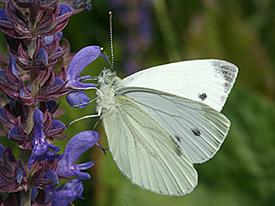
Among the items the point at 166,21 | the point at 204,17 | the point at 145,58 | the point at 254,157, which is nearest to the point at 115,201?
the point at 254,157

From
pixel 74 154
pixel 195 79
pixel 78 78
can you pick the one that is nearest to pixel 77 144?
pixel 74 154

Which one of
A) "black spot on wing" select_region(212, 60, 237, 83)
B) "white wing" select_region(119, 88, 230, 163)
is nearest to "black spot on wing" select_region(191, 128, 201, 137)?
"white wing" select_region(119, 88, 230, 163)

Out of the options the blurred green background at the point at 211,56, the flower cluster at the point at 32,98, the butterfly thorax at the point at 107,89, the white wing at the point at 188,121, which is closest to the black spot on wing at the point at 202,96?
the white wing at the point at 188,121

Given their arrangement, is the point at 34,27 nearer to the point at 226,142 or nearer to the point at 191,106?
the point at 191,106

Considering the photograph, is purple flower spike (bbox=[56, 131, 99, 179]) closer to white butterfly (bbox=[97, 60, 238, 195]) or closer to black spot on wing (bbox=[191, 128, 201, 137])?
white butterfly (bbox=[97, 60, 238, 195])

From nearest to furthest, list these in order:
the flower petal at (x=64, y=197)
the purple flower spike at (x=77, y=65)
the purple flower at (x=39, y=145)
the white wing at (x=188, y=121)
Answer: the purple flower at (x=39, y=145) < the flower petal at (x=64, y=197) < the purple flower spike at (x=77, y=65) < the white wing at (x=188, y=121)

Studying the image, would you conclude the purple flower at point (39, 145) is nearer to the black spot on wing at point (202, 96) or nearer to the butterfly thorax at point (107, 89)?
the butterfly thorax at point (107, 89)

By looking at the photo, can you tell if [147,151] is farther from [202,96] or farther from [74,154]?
[74,154]
